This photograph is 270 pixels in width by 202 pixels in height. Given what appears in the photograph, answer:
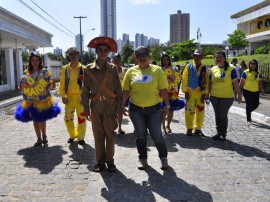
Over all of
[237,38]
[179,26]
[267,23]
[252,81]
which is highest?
[179,26]

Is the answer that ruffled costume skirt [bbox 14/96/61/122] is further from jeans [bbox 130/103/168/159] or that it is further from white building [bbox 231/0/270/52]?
white building [bbox 231/0/270/52]

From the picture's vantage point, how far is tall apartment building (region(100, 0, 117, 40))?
58.9m

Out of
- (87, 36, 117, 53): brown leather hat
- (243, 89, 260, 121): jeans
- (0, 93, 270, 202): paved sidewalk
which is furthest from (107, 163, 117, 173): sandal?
(243, 89, 260, 121): jeans

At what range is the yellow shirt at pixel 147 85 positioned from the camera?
181 inches

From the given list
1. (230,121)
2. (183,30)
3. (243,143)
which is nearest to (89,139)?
(243,143)

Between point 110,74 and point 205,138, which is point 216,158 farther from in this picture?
point 110,74

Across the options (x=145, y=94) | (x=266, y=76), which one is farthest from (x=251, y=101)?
(x=266, y=76)

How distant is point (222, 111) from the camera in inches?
261

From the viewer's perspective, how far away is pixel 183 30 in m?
132

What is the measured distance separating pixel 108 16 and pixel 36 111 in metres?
55.8

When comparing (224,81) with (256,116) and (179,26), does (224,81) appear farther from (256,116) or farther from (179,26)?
(179,26)

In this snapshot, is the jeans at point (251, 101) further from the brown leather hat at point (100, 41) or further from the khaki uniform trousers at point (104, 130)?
the brown leather hat at point (100, 41)

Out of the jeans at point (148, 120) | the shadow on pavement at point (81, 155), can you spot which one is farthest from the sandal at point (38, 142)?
the jeans at point (148, 120)

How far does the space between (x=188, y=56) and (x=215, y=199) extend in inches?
1985
